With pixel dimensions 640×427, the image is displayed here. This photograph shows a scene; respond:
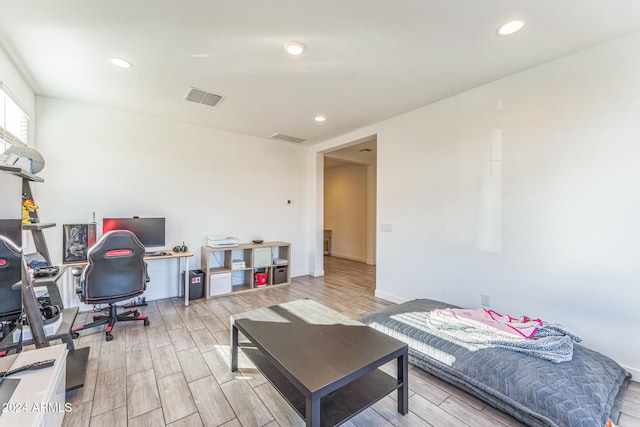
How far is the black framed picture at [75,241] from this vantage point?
10.2 ft

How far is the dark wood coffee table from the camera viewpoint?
1.38 metres

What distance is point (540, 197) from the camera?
2.44m

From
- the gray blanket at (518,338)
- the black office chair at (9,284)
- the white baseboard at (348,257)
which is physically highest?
the black office chair at (9,284)

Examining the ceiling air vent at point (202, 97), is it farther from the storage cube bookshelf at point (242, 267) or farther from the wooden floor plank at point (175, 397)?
the wooden floor plank at point (175, 397)

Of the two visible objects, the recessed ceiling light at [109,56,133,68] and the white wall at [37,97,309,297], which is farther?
the white wall at [37,97,309,297]

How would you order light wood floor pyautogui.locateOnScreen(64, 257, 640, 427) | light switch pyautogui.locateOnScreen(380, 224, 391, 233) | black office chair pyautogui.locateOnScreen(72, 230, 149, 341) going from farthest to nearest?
light switch pyautogui.locateOnScreen(380, 224, 391, 233) < black office chair pyautogui.locateOnScreen(72, 230, 149, 341) < light wood floor pyautogui.locateOnScreen(64, 257, 640, 427)

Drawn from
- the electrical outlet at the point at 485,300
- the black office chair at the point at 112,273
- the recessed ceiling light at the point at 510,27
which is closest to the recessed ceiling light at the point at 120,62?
the black office chair at the point at 112,273

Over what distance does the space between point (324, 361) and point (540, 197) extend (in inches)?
95.6

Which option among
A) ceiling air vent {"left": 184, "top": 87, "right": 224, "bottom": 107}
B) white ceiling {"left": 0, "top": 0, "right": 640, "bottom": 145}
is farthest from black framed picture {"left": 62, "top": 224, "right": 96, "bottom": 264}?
ceiling air vent {"left": 184, "top": 87, "right": 224, "bottom": 107}

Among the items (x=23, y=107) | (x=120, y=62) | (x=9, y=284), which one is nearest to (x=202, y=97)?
(x=120, y=62)

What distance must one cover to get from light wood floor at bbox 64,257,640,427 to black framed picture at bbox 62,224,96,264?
945mm

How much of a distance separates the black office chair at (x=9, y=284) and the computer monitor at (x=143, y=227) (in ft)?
6.07

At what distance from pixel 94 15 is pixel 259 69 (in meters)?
1.20

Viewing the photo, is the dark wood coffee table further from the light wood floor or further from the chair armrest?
the chair armrest
